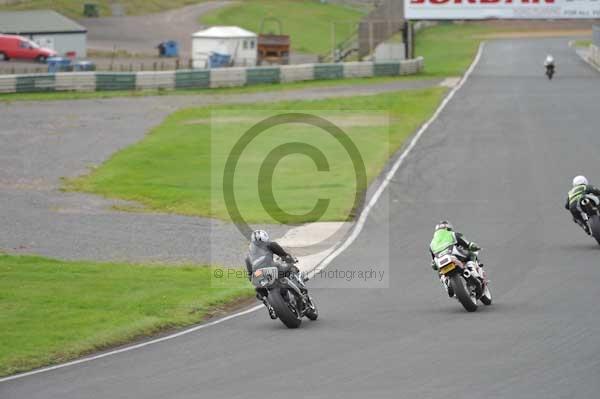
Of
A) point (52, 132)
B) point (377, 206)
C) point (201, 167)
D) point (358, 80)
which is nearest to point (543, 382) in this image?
point (377, 206)

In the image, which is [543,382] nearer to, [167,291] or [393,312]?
[393,312]

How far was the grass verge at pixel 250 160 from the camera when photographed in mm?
33906

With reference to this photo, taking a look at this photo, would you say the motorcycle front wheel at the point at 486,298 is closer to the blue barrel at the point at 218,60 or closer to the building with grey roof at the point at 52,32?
the blue barrel at the point at 218,60

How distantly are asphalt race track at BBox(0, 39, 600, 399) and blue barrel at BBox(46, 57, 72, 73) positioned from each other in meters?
39.2

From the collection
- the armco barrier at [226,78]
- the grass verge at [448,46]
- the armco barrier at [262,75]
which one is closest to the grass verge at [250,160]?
the armco barrier at [226,78]

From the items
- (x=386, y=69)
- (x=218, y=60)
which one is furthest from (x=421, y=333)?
(x=218, y=60)

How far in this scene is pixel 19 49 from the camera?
81.6 metres

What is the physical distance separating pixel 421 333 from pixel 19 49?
68.6m

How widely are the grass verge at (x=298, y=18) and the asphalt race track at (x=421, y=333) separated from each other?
7405 cm

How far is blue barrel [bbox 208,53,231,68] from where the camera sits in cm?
8300

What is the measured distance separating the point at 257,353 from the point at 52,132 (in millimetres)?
33396

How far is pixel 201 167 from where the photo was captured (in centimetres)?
4059

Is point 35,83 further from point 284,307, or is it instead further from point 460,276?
point 460,276

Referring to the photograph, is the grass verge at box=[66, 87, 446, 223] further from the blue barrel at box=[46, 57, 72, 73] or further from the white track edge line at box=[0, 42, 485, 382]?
the blue barrel at box=[46, 57, 72, 73]
